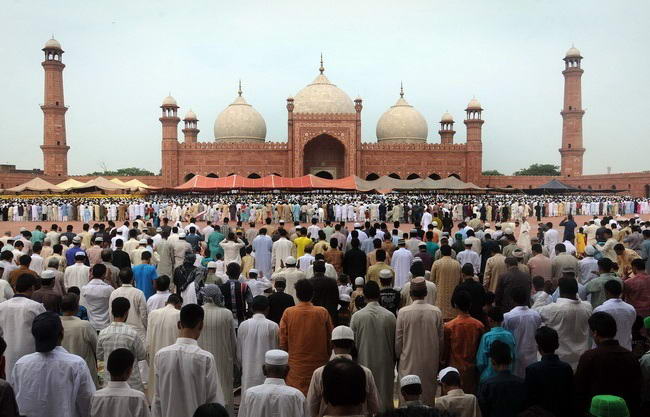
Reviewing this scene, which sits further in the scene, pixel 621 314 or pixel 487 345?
pixel 621 314

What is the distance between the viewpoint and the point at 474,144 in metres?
38.6

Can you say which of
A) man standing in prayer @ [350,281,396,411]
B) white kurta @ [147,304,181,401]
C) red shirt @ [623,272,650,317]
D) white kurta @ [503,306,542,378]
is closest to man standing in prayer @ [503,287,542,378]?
white kurta @ [503,306,542,378]

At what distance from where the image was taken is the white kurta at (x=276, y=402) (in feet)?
10.1

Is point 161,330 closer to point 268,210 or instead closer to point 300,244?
point 300,244

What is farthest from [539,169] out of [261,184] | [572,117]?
[261,184]

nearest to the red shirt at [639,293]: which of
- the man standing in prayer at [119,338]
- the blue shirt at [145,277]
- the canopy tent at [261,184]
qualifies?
the man standing in prayer at [119,338]

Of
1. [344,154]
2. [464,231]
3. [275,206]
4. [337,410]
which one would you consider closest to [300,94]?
[344,154]

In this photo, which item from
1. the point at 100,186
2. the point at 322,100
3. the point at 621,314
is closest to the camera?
the point at 621,314

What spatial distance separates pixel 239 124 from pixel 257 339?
128ft

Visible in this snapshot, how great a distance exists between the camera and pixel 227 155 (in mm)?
37562

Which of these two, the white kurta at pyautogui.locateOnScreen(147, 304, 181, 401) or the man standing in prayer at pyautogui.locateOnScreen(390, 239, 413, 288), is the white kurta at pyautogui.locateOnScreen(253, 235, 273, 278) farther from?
the white kurta at pyautogui.locateOnScreen(147, 304, 181, 401)

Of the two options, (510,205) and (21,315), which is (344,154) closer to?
(510,205)

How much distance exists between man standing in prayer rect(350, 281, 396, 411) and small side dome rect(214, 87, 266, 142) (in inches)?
1517

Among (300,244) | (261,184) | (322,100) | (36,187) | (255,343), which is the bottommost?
(255,343)
